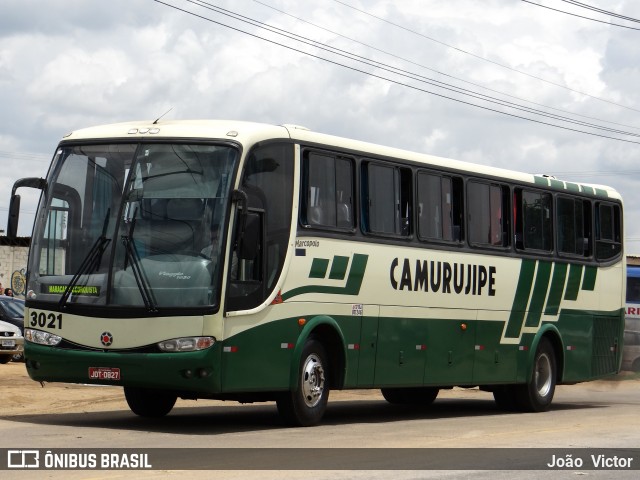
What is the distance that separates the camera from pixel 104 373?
15.8 m

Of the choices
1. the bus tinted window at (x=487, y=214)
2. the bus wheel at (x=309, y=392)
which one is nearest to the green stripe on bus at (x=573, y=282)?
the bus tinted window at (x=487, y=214)

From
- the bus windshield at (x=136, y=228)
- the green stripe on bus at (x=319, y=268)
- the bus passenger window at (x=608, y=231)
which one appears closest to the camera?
the bus windshield at (x=136, y=228)

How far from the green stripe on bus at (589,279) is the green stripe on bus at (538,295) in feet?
4.26

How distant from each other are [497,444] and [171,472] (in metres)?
4.81

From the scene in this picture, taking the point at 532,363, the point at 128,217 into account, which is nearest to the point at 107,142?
the point at 128,217

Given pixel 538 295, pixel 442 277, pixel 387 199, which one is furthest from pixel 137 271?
pixel 538 295

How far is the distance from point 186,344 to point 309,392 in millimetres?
2212

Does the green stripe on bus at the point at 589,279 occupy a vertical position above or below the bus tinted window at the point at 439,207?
below

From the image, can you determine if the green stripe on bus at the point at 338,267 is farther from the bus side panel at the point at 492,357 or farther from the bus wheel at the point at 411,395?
the bus wheel at the point at 411,395

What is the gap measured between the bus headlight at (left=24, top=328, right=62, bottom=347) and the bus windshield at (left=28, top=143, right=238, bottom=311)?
1.30ft

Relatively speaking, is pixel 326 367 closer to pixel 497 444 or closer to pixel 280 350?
pixel 280 350

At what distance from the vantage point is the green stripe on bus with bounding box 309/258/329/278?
1705 centimetres

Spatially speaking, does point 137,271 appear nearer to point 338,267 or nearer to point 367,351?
point 338,267

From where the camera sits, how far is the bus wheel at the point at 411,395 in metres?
23.4
